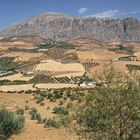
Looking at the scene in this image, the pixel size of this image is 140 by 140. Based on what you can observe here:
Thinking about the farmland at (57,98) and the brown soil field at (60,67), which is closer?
the farmland at (57,98)

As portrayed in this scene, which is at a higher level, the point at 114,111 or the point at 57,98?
the point at 114,111

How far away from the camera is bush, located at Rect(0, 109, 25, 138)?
25484mm

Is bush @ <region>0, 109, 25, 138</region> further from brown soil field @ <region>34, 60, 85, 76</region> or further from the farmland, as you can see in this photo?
brown soil field @ <region>34, 60, 85, 76</region>

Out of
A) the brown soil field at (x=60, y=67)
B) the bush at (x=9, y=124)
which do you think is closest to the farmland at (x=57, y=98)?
the brown soil field at (x=60, y=67)

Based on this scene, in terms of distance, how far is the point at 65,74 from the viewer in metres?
120

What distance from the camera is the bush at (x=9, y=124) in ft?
83.6

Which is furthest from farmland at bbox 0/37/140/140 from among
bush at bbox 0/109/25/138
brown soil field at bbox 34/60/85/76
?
bush at bbox 0/109/25/138

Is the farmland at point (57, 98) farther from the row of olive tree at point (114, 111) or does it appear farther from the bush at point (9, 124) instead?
the bush at point (9, 124)

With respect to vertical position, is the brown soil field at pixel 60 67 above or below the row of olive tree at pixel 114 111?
below

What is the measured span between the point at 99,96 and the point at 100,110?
668 mm

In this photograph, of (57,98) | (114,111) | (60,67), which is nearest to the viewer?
(114,111)

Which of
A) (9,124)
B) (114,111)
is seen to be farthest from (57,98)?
(114,111)

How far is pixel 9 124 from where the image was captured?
2572 cm

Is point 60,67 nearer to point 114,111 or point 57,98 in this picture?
point 57,98
